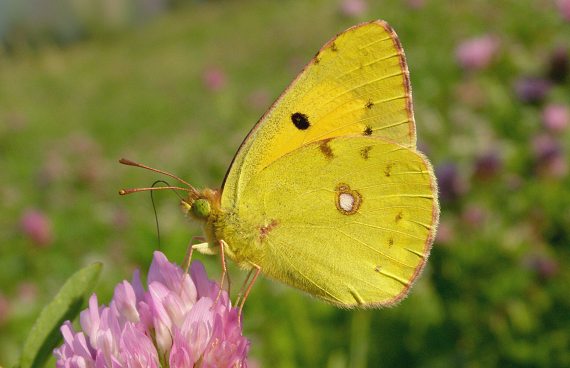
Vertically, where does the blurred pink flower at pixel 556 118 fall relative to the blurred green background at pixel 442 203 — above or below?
above

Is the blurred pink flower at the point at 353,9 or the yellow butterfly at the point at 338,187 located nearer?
the yellow butterfly at the point at 338,187

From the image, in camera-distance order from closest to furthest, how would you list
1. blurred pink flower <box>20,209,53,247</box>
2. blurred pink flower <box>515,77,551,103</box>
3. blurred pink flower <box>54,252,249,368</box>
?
blurred pink flower <box>54,252,249,368</box> < blurred pink flower <box>515,77,551,103</box> < blurred pink flower <box>20,209,53,247</box>

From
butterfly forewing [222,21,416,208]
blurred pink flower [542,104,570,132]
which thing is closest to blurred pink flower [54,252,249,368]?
butterfly forewing [222,21,416,208]

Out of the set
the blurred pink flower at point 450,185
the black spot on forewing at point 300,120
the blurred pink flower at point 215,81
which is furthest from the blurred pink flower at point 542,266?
the blurred pink flower at point 215,81

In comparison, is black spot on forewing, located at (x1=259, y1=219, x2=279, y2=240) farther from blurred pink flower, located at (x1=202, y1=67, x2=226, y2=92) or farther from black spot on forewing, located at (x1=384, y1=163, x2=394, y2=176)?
blurred pink flower, located at (x1=202, y1=67, x2=226, y2=92)

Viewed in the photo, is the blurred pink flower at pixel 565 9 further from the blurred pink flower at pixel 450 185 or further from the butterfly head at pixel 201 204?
the butterfly head at pixel 201 204

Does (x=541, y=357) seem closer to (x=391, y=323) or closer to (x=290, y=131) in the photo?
(x=391, y=323)

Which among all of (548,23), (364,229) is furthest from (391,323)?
(548,23)

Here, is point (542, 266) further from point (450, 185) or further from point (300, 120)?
point (300, 120)
